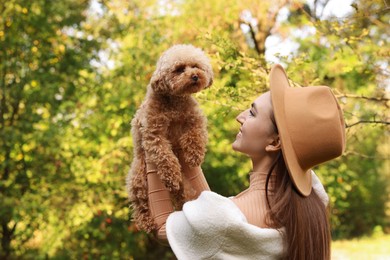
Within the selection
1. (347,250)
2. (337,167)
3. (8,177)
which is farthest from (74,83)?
(347,250)

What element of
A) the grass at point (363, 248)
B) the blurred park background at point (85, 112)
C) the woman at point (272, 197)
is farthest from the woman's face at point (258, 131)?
the grass at point (363, 248)

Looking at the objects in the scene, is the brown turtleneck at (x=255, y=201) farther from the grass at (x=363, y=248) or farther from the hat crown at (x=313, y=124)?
the grass at (x=363, y=248)

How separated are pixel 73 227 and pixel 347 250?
4647mm

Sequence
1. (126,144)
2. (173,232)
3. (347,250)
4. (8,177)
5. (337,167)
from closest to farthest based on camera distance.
A: (173,232) → (126,144) → (8,177) → (337,167) → (347,250)

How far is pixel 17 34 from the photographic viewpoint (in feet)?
22.3

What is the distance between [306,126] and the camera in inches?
68.2

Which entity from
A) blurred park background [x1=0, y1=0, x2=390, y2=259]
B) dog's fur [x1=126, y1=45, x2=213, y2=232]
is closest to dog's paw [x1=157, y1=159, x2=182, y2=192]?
dog's fur [x1=126, y1=45, x2=213, y2=232]

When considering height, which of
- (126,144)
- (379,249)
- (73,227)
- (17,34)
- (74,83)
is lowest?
(379,249)

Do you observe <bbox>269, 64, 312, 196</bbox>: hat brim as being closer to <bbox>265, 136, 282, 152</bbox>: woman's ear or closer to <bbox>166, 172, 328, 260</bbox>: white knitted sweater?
<bbox>265, 136, 282, 152</bbox>: woman's ear

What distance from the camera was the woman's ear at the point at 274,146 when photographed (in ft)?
5.83

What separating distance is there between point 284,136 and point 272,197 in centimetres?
19

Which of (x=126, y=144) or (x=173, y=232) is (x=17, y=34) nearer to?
Answer: (x=126, y=144)

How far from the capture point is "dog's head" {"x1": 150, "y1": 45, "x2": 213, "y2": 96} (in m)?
1.67

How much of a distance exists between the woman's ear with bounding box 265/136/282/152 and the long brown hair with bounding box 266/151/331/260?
34 mm
